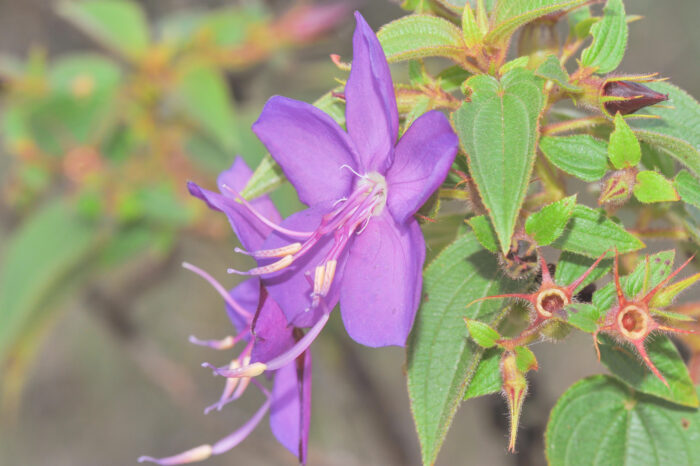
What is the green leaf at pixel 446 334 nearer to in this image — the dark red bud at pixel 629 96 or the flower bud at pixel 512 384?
the flower bud at pixel 512 384

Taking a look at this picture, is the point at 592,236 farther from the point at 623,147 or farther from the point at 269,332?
the point at 269,332

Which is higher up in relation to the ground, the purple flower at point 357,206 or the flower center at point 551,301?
the purple flower at point 357,206

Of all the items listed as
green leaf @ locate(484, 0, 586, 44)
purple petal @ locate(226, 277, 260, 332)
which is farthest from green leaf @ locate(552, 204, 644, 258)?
purple petal @ locate(226, 277, 260, 332)

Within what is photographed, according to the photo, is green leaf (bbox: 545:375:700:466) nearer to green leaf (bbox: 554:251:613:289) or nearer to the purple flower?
green leaf (bbox: 554:251:613:289)

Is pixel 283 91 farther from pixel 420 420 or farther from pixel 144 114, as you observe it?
pixel 420 420

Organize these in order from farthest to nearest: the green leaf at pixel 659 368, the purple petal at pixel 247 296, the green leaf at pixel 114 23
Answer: the green leaf at pixel 114 23
the purple petal at pixel 247 296
the green leaf at pixel 659 368

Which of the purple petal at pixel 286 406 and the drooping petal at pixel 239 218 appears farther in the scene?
the purple petal at pixel 286 406

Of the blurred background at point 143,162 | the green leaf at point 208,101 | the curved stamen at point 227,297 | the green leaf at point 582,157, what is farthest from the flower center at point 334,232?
the green leaf at point 208,101

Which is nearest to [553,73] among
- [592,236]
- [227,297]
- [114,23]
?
[592,236]
